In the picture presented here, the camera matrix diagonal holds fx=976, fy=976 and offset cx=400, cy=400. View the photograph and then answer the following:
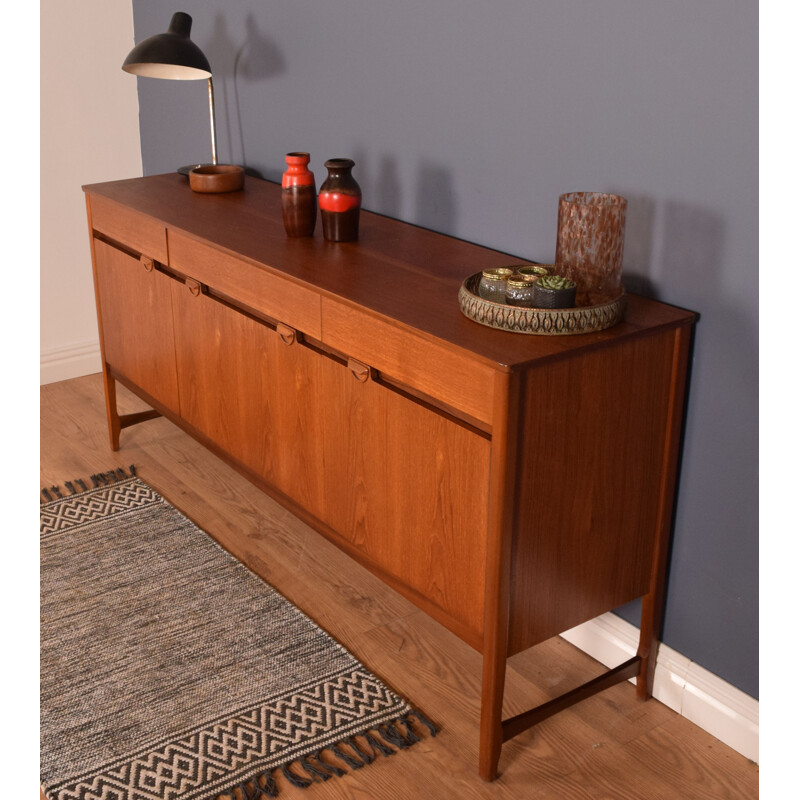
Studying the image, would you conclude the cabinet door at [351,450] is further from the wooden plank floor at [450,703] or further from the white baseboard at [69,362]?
the white baseboard at [69,362]

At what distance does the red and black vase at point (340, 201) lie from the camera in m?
2.32

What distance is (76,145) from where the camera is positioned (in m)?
3.68

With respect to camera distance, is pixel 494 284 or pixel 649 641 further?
pixel 649 641

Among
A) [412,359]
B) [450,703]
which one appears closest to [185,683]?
[450,703]

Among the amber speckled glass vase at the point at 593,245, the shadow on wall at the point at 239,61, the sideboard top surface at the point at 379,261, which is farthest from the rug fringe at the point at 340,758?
the shadow on wall at the point at 239,61

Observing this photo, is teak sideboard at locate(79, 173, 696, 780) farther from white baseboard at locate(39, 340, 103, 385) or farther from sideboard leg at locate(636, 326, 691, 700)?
white baseboard at locate(39, 340, 103, 385)

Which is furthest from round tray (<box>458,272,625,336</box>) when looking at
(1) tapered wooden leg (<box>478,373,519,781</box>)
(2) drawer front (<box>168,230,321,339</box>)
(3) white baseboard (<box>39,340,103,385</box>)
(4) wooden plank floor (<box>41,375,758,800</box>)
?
(3) white baseboard (<box>39,340,103,385</box>)

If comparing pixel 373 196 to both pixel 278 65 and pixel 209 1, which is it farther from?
pixel 209 1

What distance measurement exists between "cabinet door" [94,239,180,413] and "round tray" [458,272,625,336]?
4.01ft

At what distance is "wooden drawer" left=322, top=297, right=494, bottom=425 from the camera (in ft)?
5.63

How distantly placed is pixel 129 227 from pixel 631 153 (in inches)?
60.4

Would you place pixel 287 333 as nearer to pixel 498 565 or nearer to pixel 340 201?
pixel 340 201
